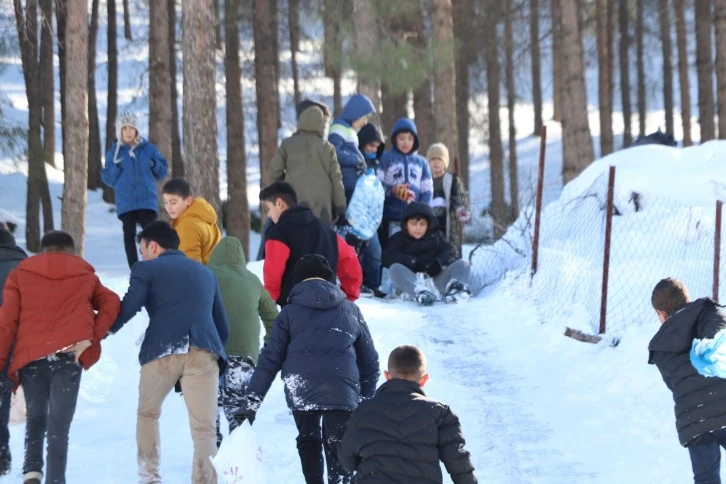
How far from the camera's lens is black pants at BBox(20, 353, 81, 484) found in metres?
5.77

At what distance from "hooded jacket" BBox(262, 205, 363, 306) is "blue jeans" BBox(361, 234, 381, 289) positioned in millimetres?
4362

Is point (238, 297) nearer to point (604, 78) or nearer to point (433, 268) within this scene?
point (433, 268)

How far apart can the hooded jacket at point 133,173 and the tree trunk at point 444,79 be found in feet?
21.4

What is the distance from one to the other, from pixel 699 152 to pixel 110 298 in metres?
9.78

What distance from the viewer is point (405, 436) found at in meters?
4.39

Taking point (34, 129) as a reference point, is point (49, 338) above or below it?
below

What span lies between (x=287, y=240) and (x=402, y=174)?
4.91 metres

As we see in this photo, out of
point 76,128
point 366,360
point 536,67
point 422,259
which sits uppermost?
point 536,67

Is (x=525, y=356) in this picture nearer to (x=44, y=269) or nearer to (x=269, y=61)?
(x=44, y=269)

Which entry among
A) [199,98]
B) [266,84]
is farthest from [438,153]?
[266,84]

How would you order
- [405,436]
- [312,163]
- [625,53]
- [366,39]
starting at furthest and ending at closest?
[625,53], [366,39], [312,163], [405,436]

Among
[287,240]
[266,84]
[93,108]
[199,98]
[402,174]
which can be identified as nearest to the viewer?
[287,240]

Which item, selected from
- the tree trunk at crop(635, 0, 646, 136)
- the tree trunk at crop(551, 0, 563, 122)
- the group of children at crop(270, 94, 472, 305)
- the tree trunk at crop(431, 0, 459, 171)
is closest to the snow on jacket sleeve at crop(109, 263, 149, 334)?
the group of children at crop(270, 94, 472, 305)

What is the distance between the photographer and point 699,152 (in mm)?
13820
